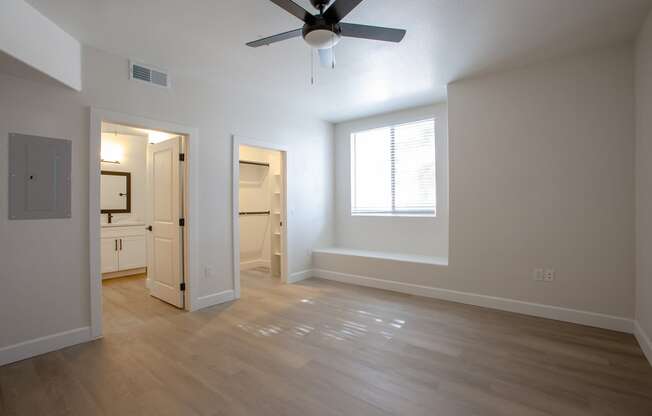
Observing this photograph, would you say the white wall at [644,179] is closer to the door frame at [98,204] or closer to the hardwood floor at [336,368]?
the hardwood floor at [336,368]

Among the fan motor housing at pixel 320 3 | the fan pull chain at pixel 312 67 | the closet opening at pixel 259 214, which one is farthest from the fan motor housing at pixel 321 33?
the closet opening at pixel 259 214

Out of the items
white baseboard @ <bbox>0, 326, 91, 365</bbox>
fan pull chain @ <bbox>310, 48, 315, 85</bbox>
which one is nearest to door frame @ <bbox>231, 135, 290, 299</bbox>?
fan pull chain @ <bbox>310, 48, 315, 85</bbox>

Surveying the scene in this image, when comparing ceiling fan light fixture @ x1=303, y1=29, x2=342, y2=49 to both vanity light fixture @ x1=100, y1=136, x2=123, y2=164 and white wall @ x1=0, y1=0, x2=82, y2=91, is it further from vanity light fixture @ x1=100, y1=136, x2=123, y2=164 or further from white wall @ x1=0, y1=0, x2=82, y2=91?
vanity light fixture @ x1=100, y1=136, x2=123, y2=164

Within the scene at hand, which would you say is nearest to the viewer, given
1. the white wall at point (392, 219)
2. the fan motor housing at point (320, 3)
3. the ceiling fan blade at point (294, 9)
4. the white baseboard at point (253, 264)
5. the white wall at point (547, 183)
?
the ceiling fan blade at point (294, 9)

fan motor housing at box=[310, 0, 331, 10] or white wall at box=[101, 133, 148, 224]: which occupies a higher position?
fan motor housing at box=[310, 0, 331, 10]

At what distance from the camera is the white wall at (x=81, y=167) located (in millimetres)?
2521

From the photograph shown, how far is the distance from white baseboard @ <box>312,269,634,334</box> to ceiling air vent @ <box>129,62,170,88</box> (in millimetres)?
3568

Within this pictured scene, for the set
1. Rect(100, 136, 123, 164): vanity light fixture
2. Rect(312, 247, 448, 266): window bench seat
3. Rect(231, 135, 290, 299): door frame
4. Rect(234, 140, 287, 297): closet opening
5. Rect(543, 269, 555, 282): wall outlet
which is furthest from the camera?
Rect(100, 136, 123, 164): vanity light fixture

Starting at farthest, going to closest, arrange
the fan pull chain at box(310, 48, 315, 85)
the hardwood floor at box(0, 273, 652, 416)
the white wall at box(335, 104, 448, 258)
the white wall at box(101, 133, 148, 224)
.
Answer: the white wall at box(101, 133, 148, 224)
the white wall at box(335, 104, 448, 258)
the fan pull chain at box(310, 48, 315, 85)
the hardwood floor at box(0, 273, 652, 416)

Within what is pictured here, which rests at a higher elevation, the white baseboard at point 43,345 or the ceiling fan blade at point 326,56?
the ceiling fan blade at point 326,56

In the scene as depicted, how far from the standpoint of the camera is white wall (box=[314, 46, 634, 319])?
9.86 ft

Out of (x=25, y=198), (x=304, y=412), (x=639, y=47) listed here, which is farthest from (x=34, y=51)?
(x=639, y=47)

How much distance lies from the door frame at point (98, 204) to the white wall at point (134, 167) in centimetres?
276

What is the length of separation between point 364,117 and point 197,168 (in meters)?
3.00
